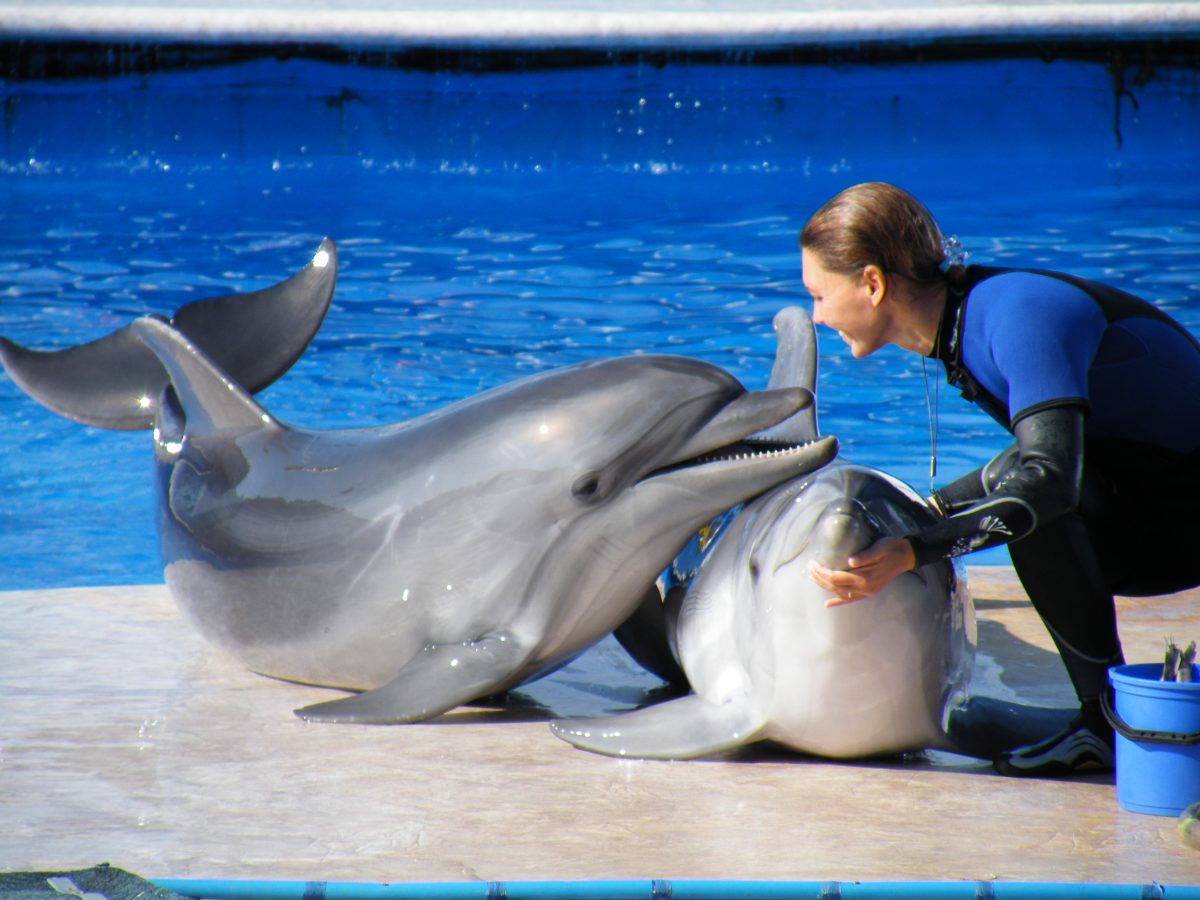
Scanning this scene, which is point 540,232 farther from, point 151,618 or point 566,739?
point 566,739

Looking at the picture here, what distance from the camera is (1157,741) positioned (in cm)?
347

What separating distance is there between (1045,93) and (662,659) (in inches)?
499

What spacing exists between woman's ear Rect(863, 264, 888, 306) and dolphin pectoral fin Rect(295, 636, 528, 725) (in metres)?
1.30

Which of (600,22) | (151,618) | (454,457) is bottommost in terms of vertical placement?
(151,618)

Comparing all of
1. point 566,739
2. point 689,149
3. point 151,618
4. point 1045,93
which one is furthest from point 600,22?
point 566,739

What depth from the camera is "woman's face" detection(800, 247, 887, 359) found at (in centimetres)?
378

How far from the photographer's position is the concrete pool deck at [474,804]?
3195 millimetres

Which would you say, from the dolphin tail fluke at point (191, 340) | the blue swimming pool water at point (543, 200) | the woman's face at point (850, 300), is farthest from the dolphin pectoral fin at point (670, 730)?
the blue swimming pool water at point (543, 200)

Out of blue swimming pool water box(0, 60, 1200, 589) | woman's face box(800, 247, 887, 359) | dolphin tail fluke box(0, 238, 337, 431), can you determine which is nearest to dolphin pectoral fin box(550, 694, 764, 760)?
woman's face box(800, 247, 887, 359)

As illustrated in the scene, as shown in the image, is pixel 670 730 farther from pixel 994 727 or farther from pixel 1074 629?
pixel 1074 629

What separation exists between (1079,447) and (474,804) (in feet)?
4.96

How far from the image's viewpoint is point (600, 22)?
15.3 meters

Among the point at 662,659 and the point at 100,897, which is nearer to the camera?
the point at 100,897

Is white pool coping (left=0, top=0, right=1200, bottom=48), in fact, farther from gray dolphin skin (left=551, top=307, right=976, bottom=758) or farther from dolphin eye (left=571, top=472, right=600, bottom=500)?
gray dolphin skin (left=551, top=307, right=976, bottom=758)
